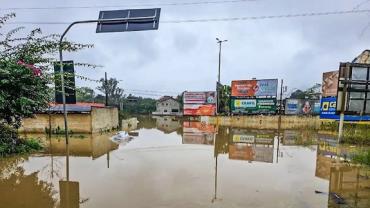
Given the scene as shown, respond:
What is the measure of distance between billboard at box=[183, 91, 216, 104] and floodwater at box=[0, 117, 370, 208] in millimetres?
28459

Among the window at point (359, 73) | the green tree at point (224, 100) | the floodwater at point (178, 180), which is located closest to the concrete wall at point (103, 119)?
the floodwater at point (178, 180)

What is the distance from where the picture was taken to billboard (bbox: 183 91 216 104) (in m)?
42.9

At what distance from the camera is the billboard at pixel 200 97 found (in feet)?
141

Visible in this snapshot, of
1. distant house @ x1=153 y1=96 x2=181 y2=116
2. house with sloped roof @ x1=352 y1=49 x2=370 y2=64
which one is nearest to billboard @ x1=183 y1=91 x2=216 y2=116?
house with sloped roof @ x1=352 y1=49 x2=370 y2=64

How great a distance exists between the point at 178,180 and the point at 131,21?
689 cm

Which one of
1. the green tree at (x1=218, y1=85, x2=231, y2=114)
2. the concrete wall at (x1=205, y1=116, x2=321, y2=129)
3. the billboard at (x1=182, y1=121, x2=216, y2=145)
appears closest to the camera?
the billboard at (x1=182, y1=121, x2=216, y2=145)

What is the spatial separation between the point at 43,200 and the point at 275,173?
7216mm

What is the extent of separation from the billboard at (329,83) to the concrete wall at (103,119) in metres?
19.7

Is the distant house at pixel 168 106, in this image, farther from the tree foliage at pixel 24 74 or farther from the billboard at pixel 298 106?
the tree foliage at pixel 24 74

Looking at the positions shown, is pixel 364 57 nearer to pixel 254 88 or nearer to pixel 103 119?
pixel 254 88

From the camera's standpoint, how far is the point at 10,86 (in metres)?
8.95

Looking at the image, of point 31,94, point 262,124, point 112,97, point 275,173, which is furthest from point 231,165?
point 112,97

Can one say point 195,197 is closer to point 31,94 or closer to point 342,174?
point 342,174

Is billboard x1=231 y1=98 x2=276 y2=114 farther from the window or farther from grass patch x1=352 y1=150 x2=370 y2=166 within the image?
grass patch x1=352 y1=150 x2=370 y2=166
